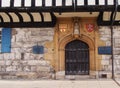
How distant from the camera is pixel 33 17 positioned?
13.3 meters

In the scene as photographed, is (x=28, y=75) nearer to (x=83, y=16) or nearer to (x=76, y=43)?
(x=76, y=43)

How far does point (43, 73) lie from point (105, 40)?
113 inches

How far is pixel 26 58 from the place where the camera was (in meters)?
13.5

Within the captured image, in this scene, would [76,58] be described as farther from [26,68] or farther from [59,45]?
[26,68]

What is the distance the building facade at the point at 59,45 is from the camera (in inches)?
521

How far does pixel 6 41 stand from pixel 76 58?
3004 mm

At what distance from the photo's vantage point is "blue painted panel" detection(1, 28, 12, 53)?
44.6ft

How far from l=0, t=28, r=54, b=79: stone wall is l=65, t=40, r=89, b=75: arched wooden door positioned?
2.59 feet

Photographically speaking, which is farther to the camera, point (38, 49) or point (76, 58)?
point (76, 58)

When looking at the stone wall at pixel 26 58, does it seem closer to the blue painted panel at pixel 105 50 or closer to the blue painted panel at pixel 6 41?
the blue painted panel at pixel 6 41

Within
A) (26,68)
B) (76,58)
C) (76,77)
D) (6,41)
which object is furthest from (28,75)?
(76,58)

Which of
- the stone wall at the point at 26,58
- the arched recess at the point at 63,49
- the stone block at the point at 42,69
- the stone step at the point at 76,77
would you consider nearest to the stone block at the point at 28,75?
the stone wall at the point at 26,58

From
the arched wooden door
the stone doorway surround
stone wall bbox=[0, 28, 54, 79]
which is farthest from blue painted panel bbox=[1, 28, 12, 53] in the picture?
the arched wooden door

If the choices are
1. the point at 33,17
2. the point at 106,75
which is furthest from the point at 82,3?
the point at 106,75
